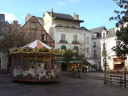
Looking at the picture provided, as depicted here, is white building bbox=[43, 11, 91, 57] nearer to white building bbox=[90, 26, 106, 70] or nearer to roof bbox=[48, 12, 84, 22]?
roof bbox=[48, 12, 84, 22]

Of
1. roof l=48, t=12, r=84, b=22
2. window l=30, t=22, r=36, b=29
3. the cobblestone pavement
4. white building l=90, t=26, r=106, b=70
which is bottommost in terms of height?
the cobblestone pavement

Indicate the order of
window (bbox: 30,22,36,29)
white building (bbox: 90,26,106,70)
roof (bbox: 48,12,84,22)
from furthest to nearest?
white building (bbox: 90,26,106,70) < roof (bbox: 48,12,84,22) < window (bbox: 30,22,36,29)

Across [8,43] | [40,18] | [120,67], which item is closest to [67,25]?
[40,18]

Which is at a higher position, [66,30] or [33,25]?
[33,25]

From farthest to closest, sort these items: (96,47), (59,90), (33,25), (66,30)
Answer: (96,47) < (66,30) < (33,25) < (59,90)

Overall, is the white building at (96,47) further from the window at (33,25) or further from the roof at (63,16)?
the window at (33,25)

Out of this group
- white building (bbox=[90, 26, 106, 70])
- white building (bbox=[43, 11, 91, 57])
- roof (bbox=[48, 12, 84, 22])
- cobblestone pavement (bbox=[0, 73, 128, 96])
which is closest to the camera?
cobblestone pavement (bbox=[0, 73, 128, 96])

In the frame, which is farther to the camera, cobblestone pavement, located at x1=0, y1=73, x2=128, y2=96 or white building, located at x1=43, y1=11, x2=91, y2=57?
white building, located at x1=43, y1=11, x2=91, y2=57

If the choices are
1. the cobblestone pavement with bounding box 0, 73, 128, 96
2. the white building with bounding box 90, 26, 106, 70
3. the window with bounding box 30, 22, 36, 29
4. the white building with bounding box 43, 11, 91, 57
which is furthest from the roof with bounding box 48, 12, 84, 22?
the cobblestone pavement with bounding box 0, 73, 128, 96

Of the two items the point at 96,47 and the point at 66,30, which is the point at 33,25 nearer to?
the point at 66,30

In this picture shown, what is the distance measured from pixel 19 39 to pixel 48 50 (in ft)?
39.3

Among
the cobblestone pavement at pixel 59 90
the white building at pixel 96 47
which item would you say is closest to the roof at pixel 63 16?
the white building at pixel 96 47

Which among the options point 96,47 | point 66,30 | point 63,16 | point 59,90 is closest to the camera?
point 59,90

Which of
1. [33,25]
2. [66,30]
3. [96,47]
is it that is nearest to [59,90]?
[33,25]
